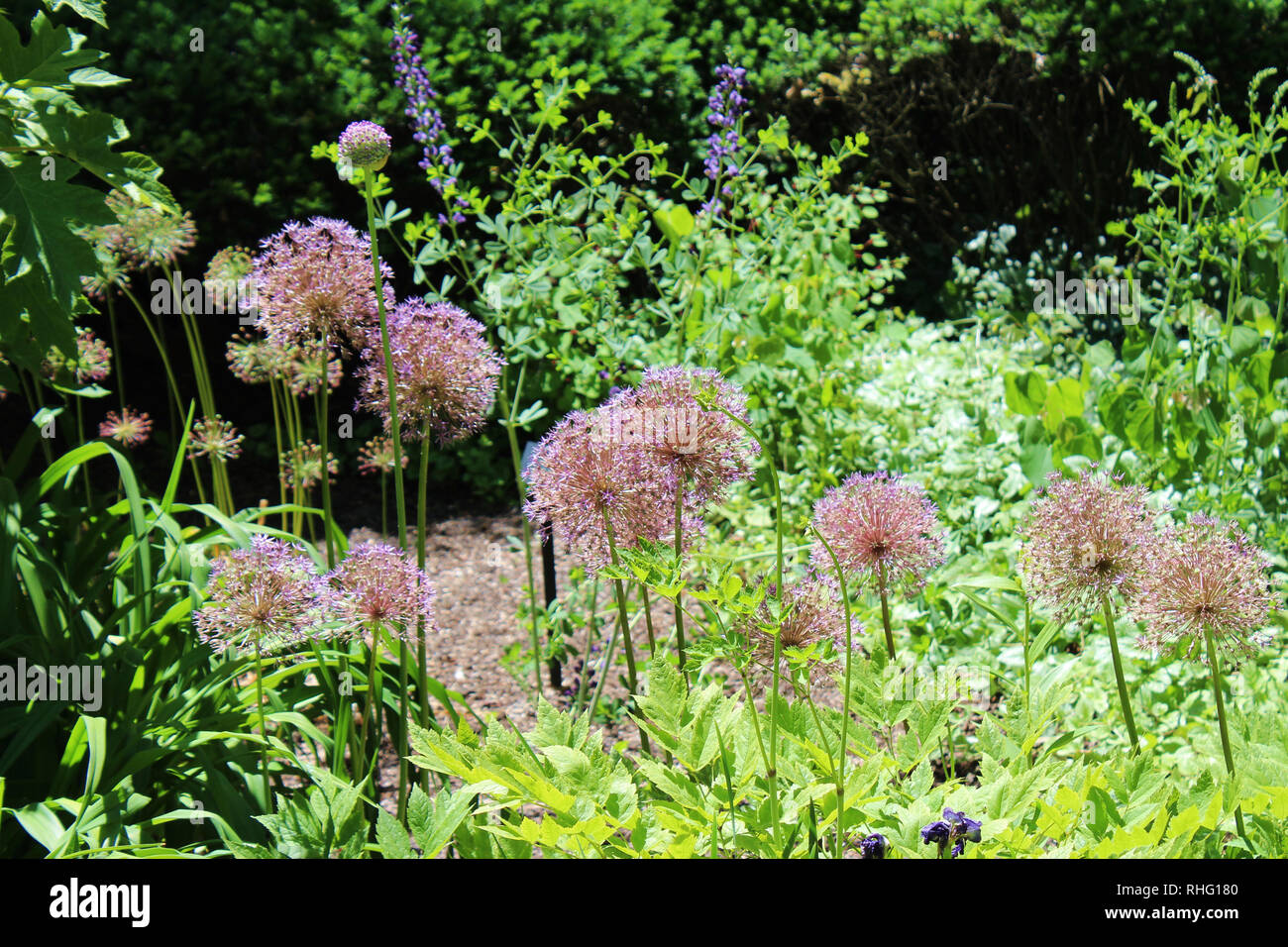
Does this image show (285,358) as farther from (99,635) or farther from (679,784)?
(679,784)

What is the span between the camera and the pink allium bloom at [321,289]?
2246 mm

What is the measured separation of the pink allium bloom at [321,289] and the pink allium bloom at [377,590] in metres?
0.55

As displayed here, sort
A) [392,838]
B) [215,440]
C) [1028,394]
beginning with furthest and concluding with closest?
[1028,394] → [215,440] → [392,838]

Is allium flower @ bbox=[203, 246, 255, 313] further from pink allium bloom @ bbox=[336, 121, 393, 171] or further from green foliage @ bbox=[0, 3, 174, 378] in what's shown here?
pink allium bloom @ bbox=[336, 121, 393, 171]

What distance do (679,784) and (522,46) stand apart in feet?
17.4

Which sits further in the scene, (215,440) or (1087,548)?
(215,440)

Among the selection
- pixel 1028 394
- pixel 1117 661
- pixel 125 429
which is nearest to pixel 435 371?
pixel 1117 661

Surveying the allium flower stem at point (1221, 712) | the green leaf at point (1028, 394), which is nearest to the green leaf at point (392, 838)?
the allium flower stem at point (1221, 712)

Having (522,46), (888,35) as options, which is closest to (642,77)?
(522,46)

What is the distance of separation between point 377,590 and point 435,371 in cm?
51

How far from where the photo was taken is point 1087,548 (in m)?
1.82

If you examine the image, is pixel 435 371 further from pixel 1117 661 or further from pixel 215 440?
pixel 215 440

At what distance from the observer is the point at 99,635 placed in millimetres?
2670

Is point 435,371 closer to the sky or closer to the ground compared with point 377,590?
closer to the sky
